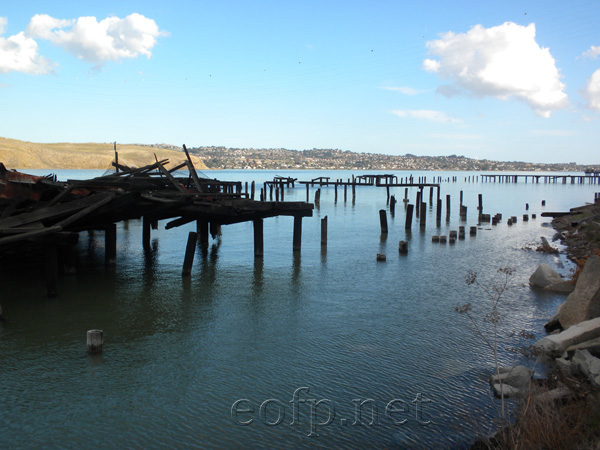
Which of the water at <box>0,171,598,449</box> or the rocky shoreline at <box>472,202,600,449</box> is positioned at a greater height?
the rocky shoreline at <box>472,202,600,449</box>

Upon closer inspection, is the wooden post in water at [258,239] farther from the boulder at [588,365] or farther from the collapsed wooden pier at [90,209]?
the boulder at [588,365]

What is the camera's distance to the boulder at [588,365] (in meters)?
7.25

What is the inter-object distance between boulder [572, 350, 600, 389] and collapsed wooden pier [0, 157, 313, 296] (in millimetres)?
11441

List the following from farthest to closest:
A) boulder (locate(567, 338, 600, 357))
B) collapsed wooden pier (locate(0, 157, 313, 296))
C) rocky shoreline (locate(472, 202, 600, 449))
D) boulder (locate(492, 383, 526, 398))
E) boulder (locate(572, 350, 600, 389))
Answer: collapsed wooden pier (locate(0, 157, 313, 296)) → boulder (locate(567, 338, 600, 357)) → boulder (locate(492, 383, 526, 398)) → boulder (locate(572, 350, 600, 389)) → rocky shoreline (locate(472, 202, 600, 449))

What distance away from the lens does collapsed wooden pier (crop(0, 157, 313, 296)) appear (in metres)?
13.3

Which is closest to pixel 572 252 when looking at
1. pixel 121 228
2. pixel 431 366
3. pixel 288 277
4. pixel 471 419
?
pixel 288 277

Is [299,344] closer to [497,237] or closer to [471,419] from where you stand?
[471,419]

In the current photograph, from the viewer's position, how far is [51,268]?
1359cm

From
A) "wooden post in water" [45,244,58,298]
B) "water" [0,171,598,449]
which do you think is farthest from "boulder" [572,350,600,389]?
"wooden post in water" [45,244,58,298]

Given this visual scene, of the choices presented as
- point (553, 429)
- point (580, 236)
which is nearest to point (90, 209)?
point (553, 429)

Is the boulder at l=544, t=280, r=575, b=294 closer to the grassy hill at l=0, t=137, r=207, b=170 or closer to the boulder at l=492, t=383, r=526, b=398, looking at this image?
the boulder at l=492, t=383, r=526, b=398

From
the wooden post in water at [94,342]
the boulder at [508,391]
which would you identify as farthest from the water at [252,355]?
the boulder at [508,391]

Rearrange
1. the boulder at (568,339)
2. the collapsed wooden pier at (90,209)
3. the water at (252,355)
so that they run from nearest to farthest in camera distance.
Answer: the water at (252,355) → the boulder at (568,339) → the collapsed wooden pier at (90,209)

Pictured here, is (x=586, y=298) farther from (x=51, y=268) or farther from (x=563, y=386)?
(x=51, y=268)
